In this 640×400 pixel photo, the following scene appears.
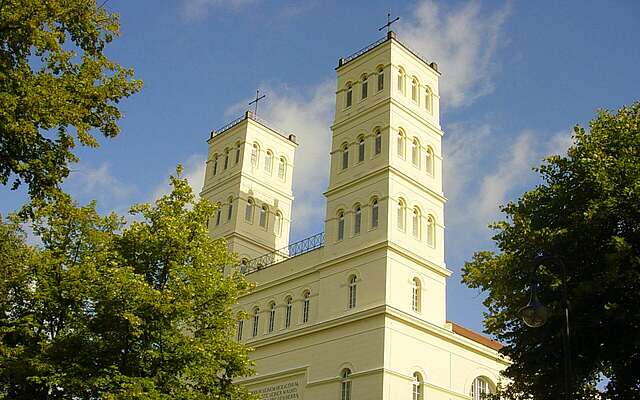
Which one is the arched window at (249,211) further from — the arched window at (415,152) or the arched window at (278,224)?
the arched window at (415,152)

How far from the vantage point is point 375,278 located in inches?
1513

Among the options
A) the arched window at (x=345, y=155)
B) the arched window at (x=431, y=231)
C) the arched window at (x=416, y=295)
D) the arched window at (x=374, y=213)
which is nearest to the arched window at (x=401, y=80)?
the arched window at (x=345, y=155)

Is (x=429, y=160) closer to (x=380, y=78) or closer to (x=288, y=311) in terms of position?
(x=380, y=78)

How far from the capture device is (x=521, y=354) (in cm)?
2733

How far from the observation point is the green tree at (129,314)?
2384cm

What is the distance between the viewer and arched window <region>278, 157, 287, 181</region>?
55.8 meters

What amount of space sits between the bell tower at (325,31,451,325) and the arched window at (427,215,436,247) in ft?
0.18

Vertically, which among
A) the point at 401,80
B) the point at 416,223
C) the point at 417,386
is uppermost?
the point at 401,80

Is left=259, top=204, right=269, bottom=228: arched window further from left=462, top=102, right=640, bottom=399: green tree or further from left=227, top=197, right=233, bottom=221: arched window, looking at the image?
left=462, top=102, right=640, bottom=399: green tree

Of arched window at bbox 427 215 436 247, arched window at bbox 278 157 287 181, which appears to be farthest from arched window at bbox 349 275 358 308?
arched window at bbox 278 157 287 181

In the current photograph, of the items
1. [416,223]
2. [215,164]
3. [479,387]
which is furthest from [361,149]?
[215,164]

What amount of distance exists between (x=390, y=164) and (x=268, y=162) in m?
16.1

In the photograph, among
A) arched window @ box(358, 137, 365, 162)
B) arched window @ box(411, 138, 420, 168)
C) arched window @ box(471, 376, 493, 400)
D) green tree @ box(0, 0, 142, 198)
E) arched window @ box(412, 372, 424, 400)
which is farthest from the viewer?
arched window @ box(411, 138, 420, 168)

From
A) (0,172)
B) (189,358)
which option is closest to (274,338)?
(189,358)
